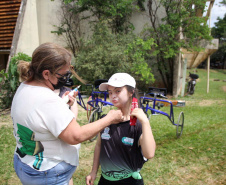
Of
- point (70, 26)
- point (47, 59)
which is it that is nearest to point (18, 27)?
point (70, 26)

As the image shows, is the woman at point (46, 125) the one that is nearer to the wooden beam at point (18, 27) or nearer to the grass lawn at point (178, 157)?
the grass lawn at point (178, 157)

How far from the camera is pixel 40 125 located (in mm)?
1349

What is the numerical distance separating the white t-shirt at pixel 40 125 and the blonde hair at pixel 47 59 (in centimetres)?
12

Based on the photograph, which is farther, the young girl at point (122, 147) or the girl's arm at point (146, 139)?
the young girl at point (122, 147)

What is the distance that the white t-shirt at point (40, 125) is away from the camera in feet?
4.39

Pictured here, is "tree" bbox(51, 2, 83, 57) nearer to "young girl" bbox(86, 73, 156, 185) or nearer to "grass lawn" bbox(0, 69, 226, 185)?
"grass lawn" bbox(0, 69, 226, 185)

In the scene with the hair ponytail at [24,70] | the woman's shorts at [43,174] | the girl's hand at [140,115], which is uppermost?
the hair ponytail at [24,70]

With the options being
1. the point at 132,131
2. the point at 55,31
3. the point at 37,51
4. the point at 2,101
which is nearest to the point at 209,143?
the point at 132,131

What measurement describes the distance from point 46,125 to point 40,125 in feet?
0.13

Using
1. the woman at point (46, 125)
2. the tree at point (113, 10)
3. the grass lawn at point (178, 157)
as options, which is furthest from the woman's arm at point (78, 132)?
the tree at point (113, 10)

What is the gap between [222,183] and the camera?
3289mm

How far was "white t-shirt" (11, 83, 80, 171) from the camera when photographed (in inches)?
52.7

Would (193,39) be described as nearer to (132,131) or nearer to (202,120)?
(202,120)

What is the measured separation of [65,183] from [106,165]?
0.35 metres
